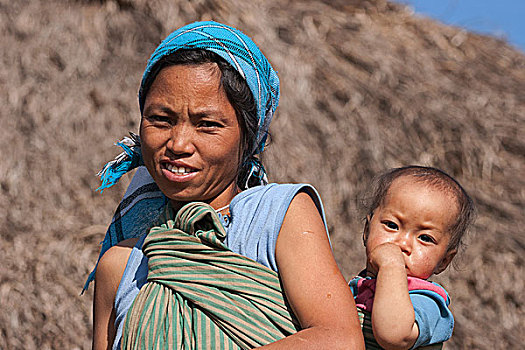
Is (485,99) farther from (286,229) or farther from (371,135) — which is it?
(286,229)

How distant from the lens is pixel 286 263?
1.52 metres

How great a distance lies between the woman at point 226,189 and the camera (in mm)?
1485

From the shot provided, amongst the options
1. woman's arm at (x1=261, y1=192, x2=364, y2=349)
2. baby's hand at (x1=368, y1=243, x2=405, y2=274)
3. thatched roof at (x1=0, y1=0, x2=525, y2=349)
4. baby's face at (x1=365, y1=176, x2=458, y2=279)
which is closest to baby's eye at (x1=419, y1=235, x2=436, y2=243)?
baby's face at (x1=365, y1=176, x2=458, y2=279)

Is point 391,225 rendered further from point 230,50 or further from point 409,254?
point 230,50

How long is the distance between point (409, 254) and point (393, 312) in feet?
0.88

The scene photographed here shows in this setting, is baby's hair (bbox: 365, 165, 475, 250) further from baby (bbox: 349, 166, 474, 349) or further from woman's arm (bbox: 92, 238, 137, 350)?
woman's arm (bbox: 92, 238, 137, 350)

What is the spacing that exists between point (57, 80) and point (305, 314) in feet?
15.3

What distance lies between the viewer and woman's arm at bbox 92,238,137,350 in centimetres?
185

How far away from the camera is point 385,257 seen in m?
1.71

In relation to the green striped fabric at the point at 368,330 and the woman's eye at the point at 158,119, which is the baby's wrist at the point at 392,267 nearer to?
the green striped fabric at the point at 368,330

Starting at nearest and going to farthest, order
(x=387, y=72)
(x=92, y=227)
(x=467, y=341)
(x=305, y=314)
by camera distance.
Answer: (x=305, y=314) < (x=92, y=227) < (x=467, y=341) < (x=387, y=72)

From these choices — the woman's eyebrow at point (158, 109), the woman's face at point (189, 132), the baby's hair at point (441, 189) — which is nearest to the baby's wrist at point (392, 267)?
the baby's hair at point (441, 189)

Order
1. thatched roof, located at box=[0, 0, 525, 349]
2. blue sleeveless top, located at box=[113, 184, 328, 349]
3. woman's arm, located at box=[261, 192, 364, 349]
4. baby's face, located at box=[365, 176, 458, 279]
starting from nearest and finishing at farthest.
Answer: woman's arm, located at box=[261, 192, 364, 349]
blue sleeveless top, located at box=[113, 184, 328, 349]
baby's face, located at box=[365, 176, 458, 279]
thatched roof, located at box=[0, 0, 525, 349]

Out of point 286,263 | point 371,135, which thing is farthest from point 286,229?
point 371,135
